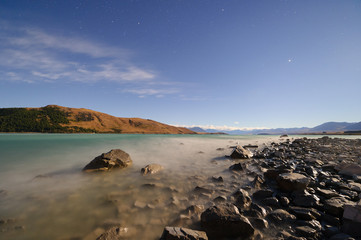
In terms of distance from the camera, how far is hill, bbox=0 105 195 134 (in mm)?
104919

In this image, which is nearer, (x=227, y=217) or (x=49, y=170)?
(x=227, y=217)

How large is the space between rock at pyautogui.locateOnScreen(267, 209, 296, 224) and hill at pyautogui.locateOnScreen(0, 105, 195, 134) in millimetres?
133001

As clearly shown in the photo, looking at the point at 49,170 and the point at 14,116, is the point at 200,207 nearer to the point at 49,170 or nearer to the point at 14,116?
the point at 49,170

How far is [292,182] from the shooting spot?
4.83 metres

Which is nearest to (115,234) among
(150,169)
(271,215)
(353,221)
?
(271,215)

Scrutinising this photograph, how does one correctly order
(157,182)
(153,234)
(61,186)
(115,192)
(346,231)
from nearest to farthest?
(346,231) < (153,234) < (115,192) < (61,186) < (157,182)

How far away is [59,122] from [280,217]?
14797 cm

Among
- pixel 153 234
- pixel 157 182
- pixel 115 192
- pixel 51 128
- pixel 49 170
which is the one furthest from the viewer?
pixel 51 128

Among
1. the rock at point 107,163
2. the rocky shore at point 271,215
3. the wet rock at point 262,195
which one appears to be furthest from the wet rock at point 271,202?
the rock at point 107,163

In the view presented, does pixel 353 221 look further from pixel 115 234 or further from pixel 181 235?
pixel 115 234

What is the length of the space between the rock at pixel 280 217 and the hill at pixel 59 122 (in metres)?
133

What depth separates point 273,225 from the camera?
10.7ft

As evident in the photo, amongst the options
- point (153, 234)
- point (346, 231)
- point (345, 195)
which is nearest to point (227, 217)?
point (153, 234)

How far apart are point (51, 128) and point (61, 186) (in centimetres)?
13475
